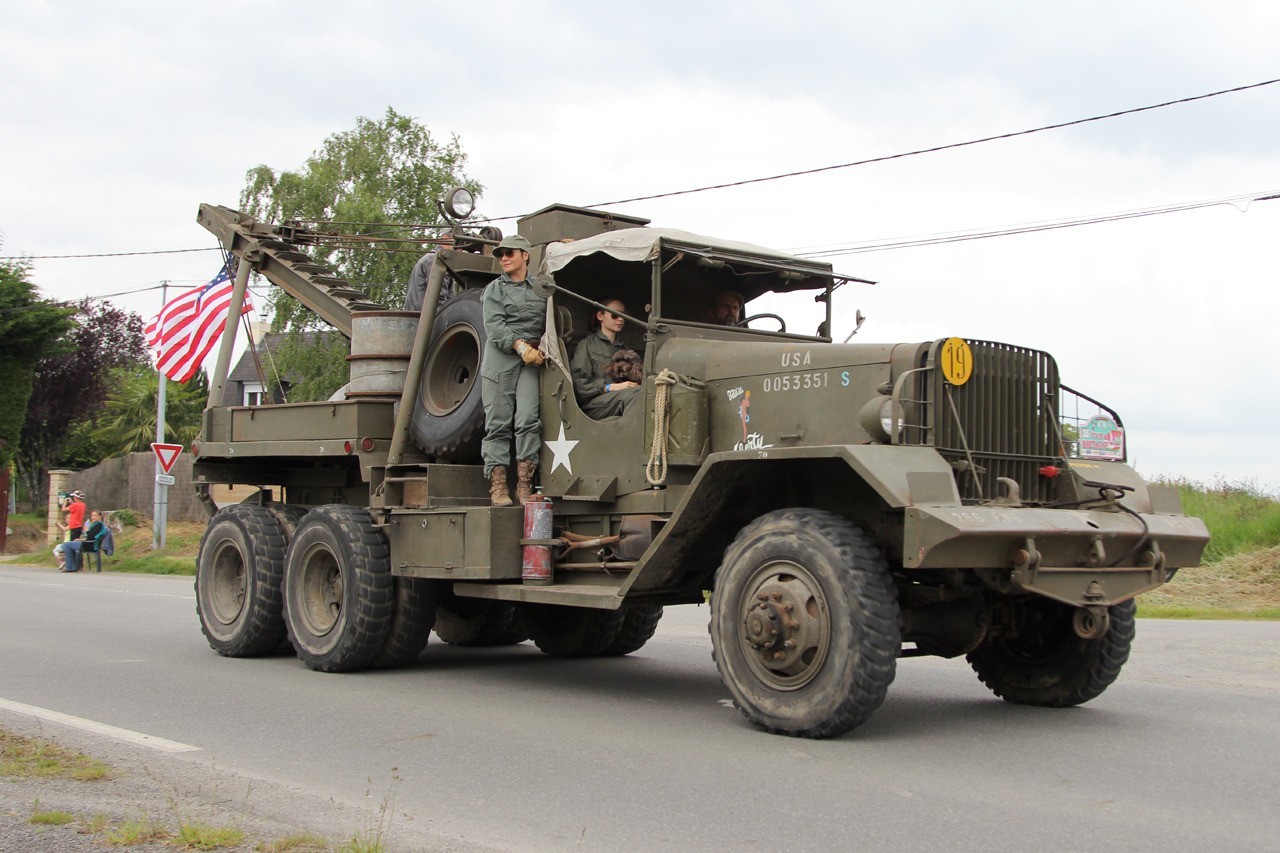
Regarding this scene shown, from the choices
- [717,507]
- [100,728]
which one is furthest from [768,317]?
[100,728]

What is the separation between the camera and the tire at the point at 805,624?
21.4 ft

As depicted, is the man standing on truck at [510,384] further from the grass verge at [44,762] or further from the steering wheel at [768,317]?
the grass verge at [44,762]

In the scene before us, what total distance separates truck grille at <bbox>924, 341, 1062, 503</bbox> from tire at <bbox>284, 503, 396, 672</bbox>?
467cm

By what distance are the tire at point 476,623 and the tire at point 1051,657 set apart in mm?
4507

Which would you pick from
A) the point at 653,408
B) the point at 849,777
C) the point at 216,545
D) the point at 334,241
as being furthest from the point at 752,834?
the point at 334,241

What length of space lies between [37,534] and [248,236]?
31.1 meters

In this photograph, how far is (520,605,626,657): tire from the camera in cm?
1097

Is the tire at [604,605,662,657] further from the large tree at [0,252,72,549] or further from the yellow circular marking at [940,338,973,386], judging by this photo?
the large tree at [0,252,72,549]

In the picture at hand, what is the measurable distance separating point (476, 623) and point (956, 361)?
5753 mm

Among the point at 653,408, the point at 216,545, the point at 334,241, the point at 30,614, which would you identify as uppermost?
the point at 334,241

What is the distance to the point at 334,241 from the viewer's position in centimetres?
1248

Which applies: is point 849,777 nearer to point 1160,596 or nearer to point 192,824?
point 192,824

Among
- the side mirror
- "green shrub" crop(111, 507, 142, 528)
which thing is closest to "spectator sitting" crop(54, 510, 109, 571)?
"green shrub" crop(111, 507, 142, 528)

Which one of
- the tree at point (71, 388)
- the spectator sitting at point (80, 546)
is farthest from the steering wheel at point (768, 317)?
the tree at point (71, 388)
